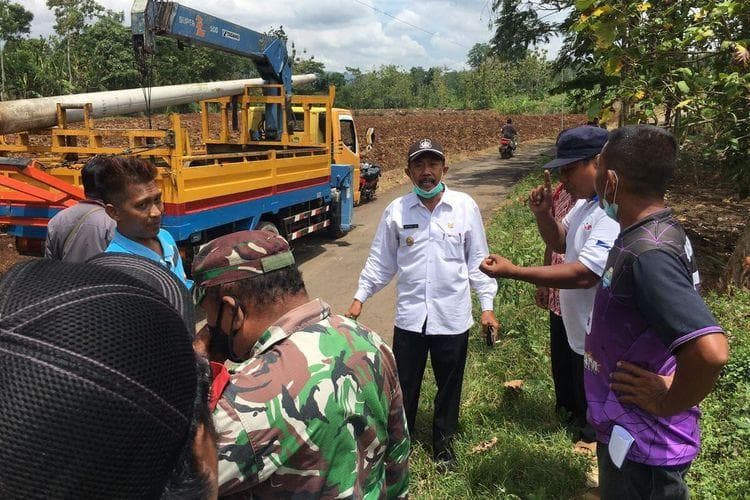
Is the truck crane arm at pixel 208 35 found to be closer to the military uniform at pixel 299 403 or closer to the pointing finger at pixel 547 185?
the pointing finger at pixel 547 185

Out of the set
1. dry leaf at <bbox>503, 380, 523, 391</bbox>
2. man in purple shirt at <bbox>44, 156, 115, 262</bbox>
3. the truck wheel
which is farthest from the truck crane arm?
dry leaf at <bbox>503, 380, 523, 391</bbox>

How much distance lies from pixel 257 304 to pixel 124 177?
67.8 inches

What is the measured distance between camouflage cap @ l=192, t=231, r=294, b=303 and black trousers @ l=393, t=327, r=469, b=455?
1.91m

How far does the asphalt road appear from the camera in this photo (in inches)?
259

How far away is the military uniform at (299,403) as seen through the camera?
1.22 metres

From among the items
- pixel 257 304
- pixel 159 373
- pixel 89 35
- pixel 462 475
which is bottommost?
pixel 462 475

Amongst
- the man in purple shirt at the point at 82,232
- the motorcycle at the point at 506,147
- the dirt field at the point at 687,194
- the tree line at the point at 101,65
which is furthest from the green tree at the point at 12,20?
the man in purple shirt at the point at 82,232

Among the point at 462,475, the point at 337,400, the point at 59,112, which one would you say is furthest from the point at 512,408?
the point at 59,112

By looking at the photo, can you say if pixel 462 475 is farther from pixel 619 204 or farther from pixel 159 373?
pixel 159 373

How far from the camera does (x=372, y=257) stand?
349 cm

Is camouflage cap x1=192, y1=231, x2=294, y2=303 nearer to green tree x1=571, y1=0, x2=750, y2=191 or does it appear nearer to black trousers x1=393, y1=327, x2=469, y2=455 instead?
black trousers x1=393, y1=327, x2=469, y2=455

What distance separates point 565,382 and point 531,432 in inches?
16.0

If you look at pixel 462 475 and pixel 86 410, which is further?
pixel 462 475

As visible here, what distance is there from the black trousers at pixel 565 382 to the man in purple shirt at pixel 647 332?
1512 mm
